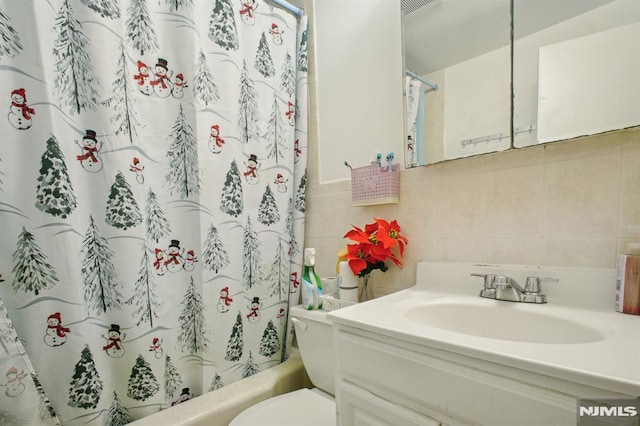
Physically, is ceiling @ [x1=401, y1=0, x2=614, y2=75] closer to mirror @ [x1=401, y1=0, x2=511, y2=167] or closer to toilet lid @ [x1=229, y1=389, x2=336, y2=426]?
mirror @ [x1=401, y1=0, x2=511, y2=167]

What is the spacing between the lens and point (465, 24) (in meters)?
0.90

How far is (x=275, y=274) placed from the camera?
1273mm

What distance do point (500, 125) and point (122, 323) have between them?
1.31 m

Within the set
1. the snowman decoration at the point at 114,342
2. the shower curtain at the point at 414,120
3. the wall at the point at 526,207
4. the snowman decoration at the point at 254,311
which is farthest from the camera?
the snowman decoration at the point at 254,311

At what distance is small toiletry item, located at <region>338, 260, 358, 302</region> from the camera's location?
1028mm

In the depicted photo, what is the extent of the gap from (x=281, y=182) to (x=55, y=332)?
90cm

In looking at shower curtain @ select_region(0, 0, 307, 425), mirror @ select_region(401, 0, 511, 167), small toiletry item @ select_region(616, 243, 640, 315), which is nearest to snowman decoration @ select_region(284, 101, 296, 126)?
shower curtain @ select_region(0, 0, 307, 425)

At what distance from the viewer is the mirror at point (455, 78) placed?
0.82 m

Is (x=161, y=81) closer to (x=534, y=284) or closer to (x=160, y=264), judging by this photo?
(x=160, y=264)

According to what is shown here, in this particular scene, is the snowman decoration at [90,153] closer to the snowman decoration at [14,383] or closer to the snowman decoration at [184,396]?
the snowman decoration at [14,383]

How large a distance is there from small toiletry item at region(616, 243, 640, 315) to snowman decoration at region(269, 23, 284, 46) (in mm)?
1380

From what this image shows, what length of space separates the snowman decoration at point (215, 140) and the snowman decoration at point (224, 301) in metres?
0.54

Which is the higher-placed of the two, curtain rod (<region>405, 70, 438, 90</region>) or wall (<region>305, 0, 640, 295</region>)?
curtain rod (<region>405, 70, 438, 90</region>)

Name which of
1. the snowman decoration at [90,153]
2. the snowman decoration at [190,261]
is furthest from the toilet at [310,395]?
the snowman decoration at [90,153]
